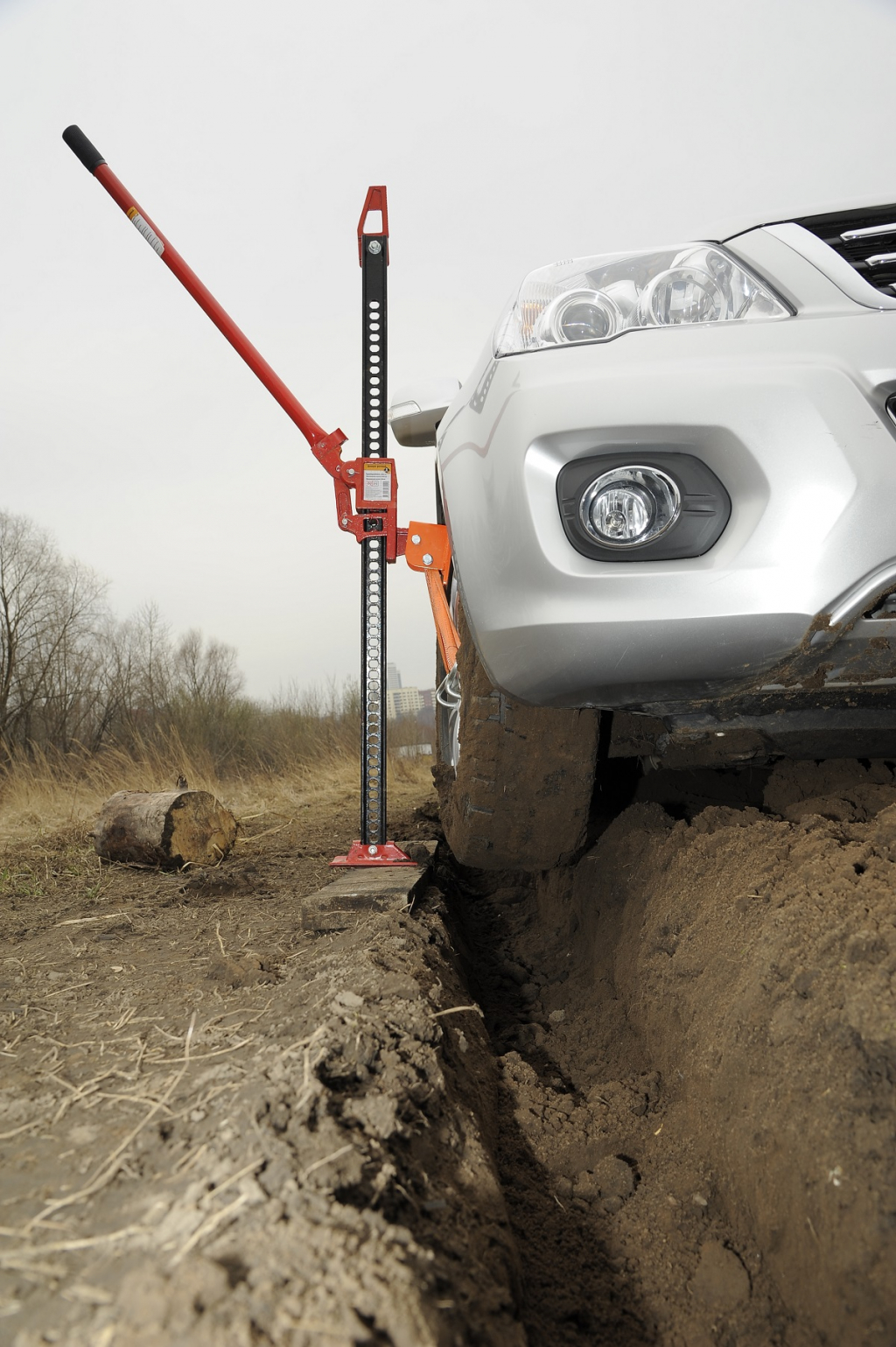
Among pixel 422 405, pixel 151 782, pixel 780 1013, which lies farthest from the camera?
pixel 151 782

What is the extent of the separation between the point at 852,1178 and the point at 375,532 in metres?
Answer: 2.58

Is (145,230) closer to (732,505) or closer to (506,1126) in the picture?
(732,505)

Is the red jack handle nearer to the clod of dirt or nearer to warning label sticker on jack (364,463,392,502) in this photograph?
warning label sticker on jack (364,463,392,502)

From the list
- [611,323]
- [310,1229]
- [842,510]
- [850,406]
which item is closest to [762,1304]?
[310,1229]

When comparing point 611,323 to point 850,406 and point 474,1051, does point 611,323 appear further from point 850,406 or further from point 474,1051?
point 474,1051

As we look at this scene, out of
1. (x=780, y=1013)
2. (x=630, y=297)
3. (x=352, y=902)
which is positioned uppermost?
(x=630, y=297)

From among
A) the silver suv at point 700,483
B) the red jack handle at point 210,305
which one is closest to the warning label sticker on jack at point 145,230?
the red jack handle at point 210,305

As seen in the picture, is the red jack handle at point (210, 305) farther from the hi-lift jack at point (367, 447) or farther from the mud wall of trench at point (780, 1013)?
the mud wall of trench at point (780, 1013)

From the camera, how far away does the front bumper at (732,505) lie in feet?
3.87

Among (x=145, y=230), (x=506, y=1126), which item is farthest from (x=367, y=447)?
(x=506, y=1126)

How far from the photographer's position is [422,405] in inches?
86.0

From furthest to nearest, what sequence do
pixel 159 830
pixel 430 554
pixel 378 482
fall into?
pixel 159 830, pixel 378 482, pixel 430 554

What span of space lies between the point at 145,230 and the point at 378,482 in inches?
53.0

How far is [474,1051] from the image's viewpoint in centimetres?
152
